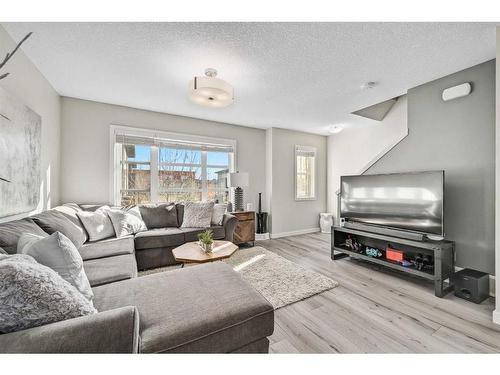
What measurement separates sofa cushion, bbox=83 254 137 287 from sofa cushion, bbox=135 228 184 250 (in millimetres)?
737

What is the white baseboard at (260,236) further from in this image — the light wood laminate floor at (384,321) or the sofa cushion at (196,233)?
the light wood laminate floor at (384,321)

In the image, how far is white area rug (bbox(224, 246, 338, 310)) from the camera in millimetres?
2135

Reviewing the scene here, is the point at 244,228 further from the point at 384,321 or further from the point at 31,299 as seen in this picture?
the point at 31,299

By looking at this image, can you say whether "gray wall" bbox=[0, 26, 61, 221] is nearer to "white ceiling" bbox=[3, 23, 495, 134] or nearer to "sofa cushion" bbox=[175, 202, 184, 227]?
"white ceiling" bbox=[3, 23, 495, 134]

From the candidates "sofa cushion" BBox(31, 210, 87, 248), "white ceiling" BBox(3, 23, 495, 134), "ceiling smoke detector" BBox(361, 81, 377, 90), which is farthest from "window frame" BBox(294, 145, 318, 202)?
"sofa cushion" BBox(31, 210, 87, 248)

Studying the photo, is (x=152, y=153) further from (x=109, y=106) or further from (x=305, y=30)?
(x=305, y=30)

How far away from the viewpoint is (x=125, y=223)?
2.83m

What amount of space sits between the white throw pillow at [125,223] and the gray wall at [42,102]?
0.75m

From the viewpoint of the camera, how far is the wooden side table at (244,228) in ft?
12.8

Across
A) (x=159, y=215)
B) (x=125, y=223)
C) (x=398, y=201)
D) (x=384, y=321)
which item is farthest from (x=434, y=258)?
(x=125, y=223)

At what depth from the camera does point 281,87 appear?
109 inches

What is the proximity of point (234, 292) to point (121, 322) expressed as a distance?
0.64m
